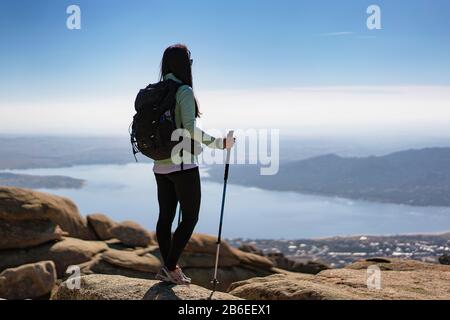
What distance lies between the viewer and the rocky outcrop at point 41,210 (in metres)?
23.2

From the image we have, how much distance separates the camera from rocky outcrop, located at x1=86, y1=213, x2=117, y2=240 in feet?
88.5

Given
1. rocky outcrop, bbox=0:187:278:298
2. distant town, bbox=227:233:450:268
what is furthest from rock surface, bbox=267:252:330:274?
distant town, bbox=227:233:450:268

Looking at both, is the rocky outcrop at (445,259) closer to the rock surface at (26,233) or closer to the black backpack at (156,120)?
the black backpack at (156,120)

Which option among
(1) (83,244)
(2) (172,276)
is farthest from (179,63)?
(1) (83,244)

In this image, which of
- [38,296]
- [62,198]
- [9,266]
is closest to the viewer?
[38,296]

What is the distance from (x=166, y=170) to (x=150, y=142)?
0.51m

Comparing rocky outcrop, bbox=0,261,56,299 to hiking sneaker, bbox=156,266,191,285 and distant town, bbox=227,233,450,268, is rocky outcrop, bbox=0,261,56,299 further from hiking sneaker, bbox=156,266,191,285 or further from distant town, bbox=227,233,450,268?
distant town, bbox=227,233,450,268

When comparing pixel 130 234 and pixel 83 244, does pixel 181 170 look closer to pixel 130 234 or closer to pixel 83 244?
pixel 83 244

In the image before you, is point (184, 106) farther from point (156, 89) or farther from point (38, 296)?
point (38, 296)
